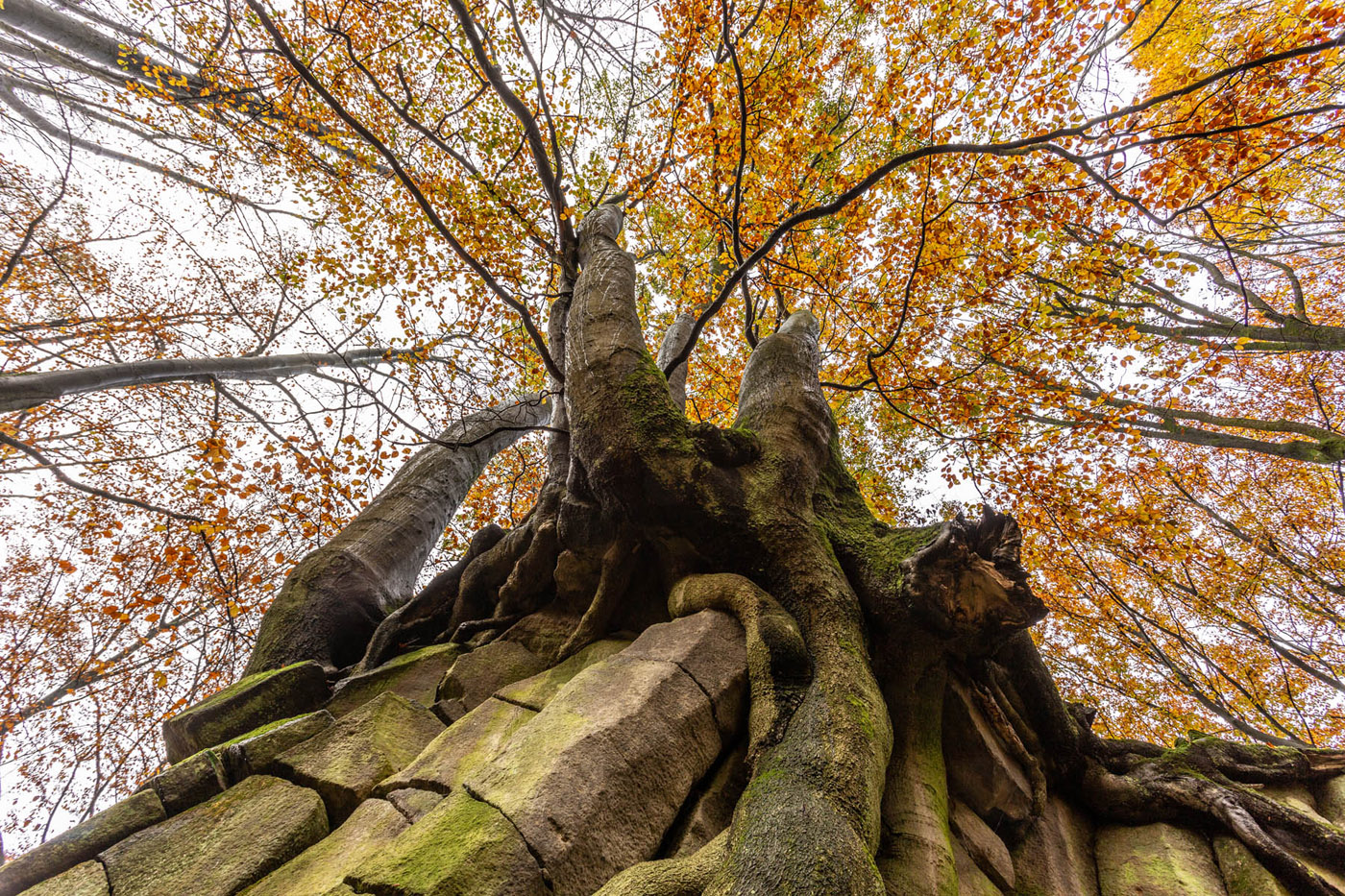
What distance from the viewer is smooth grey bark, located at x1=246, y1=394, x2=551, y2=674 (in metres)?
3.94

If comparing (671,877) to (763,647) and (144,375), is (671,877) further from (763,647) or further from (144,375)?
(144,375)

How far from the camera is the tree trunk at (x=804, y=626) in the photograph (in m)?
1.94

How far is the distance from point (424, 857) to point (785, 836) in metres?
1.21

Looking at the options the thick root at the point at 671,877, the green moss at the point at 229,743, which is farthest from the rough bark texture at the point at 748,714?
the green moss at the point at 229,743

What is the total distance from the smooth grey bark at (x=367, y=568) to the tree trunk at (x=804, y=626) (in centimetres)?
4

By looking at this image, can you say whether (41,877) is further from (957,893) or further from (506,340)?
(506,340)

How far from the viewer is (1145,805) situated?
8.93 feet

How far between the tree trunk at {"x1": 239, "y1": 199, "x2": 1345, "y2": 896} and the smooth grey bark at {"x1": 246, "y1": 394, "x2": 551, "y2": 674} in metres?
0.04

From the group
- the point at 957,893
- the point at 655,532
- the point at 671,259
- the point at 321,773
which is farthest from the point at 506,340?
the point at 957,893

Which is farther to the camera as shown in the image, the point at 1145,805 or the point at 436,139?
the point at 436,139

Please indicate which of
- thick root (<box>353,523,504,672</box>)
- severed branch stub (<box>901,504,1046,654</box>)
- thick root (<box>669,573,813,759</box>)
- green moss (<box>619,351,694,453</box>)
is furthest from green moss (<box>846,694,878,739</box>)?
thick root (<box>353,523,504,672</box>)

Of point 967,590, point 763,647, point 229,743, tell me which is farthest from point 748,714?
point 229,743

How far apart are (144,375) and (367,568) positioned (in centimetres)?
388

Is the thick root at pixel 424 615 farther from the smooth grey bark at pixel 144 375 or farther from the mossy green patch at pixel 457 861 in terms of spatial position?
the smooth grey bark at pixel 144 375
